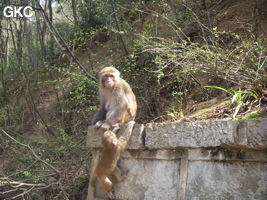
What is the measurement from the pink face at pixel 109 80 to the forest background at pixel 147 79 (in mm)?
764

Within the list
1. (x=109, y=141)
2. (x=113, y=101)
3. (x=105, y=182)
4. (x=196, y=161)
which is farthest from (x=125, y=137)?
(x=196, y=161)

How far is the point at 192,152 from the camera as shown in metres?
3.94

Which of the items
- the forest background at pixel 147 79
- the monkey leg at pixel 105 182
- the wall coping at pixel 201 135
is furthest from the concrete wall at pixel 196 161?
the forest background at pixel 147 79

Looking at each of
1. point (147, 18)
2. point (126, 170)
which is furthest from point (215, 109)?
point (147, 18)

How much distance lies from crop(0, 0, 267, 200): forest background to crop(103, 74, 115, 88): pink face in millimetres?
764

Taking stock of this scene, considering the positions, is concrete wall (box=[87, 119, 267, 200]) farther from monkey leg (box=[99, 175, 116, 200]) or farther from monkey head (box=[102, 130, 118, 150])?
monkey head (box=[102, 130, 118, 150])

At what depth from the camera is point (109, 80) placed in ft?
17.3

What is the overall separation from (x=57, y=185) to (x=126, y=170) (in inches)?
109

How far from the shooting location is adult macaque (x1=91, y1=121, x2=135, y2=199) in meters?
4.27

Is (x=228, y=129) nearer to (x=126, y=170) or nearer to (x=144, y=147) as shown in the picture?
(x=144, y=147)

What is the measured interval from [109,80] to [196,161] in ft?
7.35

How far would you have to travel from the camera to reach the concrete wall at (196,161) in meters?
3.52

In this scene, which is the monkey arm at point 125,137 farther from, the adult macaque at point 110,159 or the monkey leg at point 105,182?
the monkey leg at point 105,182

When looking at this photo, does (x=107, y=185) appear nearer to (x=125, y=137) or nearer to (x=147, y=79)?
(x=125, y=137)
